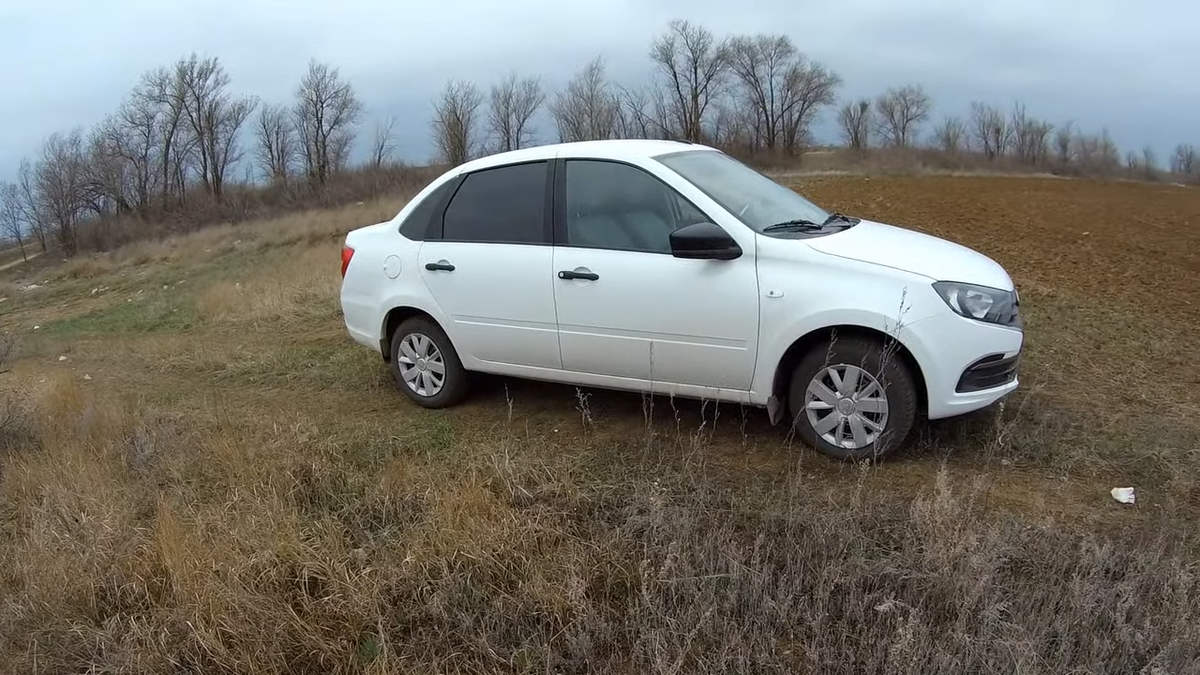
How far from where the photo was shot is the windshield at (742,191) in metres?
4.53

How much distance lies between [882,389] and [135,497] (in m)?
3.82

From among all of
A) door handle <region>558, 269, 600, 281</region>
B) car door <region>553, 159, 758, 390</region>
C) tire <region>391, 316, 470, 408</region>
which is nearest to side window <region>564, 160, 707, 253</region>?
car door <region>553, 159, 758, 390</region>

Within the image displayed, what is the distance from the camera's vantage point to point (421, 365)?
557 centimetres

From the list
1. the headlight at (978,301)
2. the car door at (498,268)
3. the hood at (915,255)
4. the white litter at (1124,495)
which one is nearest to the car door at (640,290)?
the car door at (498,268)

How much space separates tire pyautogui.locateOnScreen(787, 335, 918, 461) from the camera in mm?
4023

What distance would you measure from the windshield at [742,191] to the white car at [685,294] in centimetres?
2

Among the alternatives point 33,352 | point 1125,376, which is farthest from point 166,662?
point 33,352

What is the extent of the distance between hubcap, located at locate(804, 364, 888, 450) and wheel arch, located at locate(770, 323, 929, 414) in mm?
164

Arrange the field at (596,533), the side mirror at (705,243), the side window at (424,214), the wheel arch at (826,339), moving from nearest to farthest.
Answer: the field at (596,533)
the wheel arch at (826,339)
the side mirror at (705,243)
the side window at (424,214)

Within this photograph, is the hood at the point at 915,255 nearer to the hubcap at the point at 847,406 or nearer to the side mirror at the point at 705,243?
the side mirror at the point at 705,243

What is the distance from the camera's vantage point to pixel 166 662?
3.03 metres

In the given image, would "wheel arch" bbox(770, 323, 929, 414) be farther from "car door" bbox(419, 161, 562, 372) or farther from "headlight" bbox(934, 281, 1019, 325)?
"car door" bbox(419, 161, 562, 372)

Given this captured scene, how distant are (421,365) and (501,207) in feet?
4.11

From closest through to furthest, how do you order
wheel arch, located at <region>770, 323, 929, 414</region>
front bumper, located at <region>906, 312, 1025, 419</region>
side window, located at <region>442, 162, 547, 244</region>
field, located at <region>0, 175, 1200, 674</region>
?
field, located at <region>0, 175, 1200, 674</region>, front bumper, located at <region>906, 312, 1025, 419</region>, wheel arch, located at <region>770, 323, 929, 414</region>, side window, located at <region>442, 162, 547, 244</region>
